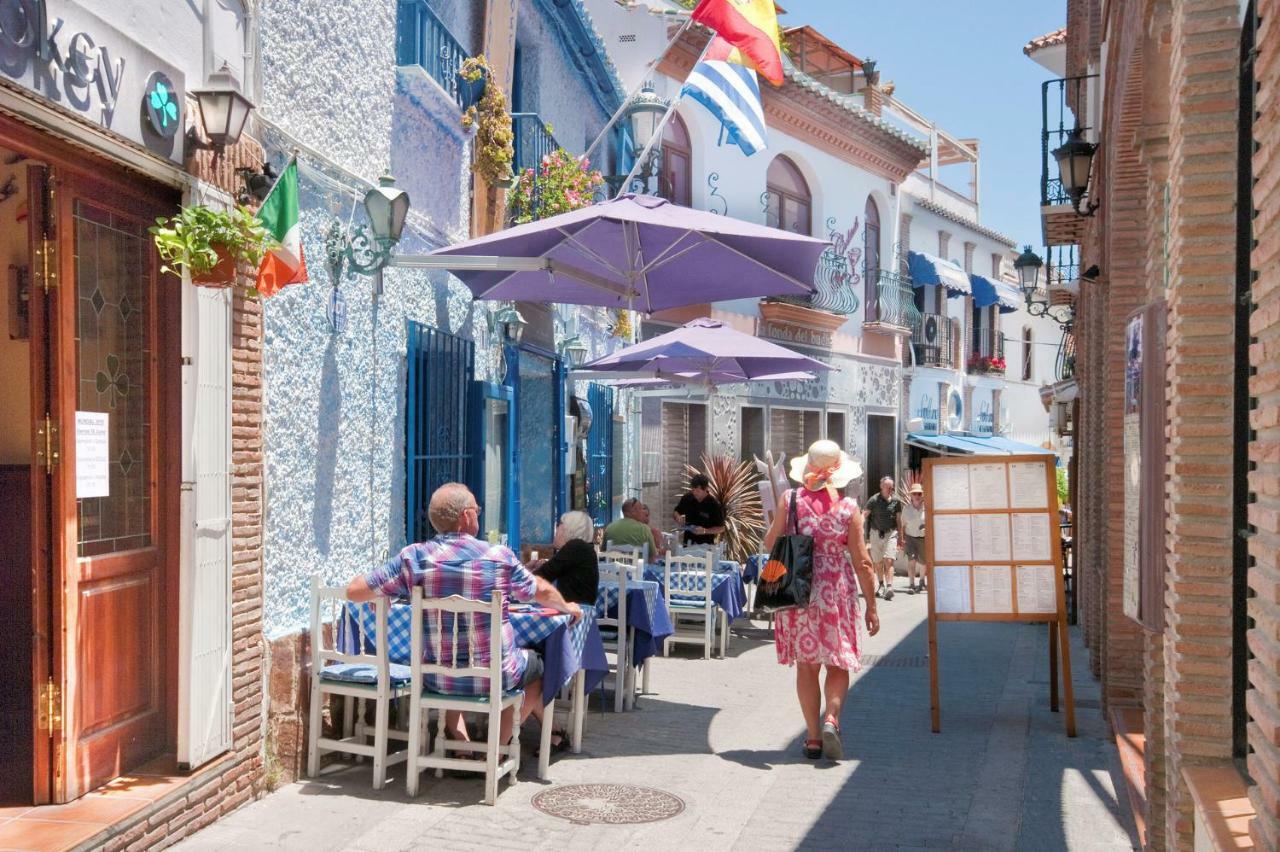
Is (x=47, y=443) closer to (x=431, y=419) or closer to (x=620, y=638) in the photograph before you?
(x=431, y=419)

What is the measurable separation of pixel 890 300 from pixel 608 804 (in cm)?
1916

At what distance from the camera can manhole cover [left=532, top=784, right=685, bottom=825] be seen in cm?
586

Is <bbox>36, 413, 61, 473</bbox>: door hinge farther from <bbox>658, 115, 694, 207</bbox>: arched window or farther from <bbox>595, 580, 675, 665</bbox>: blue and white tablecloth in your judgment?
<bbox>658, 115, 694, 207</bbox>: arched window

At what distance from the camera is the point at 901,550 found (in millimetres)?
21453

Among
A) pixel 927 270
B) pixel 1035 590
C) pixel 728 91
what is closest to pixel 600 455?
pixel 728 91

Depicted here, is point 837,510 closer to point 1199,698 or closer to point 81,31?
point 1199,698

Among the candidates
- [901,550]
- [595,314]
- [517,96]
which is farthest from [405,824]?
[901,550]

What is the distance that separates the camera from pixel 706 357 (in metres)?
11.8

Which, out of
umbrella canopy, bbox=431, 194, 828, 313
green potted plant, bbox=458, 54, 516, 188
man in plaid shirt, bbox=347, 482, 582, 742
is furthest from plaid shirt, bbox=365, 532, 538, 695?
green potted plant, bbox=458, 54, 516, 188

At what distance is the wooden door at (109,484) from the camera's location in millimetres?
→ 5020

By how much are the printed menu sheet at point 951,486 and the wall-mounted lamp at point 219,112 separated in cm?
489

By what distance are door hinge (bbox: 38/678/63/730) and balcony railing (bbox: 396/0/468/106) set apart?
4.53m

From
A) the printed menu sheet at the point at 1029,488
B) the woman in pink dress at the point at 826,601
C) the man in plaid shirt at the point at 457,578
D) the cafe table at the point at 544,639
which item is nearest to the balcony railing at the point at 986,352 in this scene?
the printed menu sheet at the point at 1029,488

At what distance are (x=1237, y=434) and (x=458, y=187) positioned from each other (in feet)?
21.6
